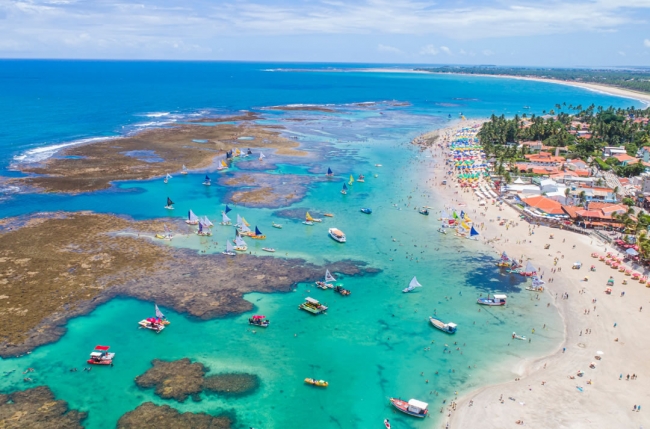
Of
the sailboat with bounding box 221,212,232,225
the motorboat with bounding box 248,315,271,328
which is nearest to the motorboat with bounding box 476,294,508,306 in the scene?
the motorboat with bounding box 248,315,271,328

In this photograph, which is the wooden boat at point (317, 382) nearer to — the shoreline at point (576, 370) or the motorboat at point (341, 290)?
the shoreline at point (576, 370)

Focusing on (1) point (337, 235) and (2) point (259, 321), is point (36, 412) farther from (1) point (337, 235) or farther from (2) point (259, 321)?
(1) point (337, 235)

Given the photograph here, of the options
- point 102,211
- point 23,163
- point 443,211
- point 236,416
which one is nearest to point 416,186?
point 443,211

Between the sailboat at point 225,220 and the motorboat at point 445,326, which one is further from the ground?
the sailboat at point 225,220

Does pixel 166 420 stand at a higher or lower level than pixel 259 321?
lower

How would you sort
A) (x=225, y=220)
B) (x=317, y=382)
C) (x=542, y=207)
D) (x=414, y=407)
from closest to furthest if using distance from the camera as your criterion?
(x=414, y=407), (x=317, y=382), (x=225, y=220), (x=542, y=207)

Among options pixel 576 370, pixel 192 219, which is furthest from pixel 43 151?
pixel 576 370

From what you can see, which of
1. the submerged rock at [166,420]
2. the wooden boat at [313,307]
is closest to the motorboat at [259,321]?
the wooden boat at [313,307]
